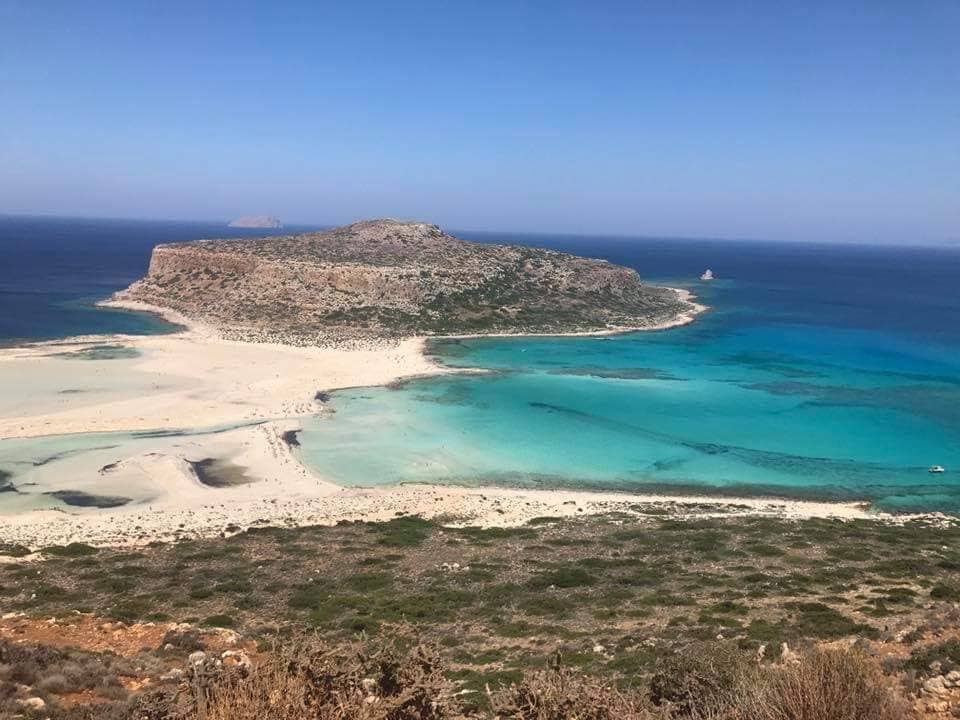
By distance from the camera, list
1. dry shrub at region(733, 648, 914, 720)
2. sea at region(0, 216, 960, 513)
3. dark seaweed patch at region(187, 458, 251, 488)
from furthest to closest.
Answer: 1. sea at region(0, 216, 960, 513)
2. dark seaweed patch at region(187, 458, 251, 488)
3. dry shrub at region(733, 648, 914, 720)

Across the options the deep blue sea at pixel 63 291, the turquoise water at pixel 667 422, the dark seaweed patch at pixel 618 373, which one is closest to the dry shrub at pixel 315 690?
the turquoise water at pixel 667 422

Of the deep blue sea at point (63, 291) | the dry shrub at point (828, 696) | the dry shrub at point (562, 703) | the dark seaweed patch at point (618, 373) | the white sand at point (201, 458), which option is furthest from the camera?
the deep blue sea at point (63, 291)

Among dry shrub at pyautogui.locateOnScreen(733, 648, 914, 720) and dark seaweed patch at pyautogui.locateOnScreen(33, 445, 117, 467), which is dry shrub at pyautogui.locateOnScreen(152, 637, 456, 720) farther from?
dark seaweed patch at pyautogui.locateOnScreen(33, 445, 117, 467)

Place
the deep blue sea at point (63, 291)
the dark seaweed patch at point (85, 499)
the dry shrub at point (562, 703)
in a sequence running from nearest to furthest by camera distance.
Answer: the dry shrub at point (562, 703)
the dark seaweed patch at point (85, 499)
the deep blue sea at point (63, 291)

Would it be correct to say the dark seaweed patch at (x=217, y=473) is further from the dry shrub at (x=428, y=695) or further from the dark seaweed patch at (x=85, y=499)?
the dry shrub at (x=428, y=695)

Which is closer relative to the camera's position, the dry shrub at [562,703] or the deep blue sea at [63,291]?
the dry shrub at [562,703]

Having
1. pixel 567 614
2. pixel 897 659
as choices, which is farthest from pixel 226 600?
pixel 897 659

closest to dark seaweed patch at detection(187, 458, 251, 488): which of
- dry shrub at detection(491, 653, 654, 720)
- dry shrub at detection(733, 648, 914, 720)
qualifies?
dry shrub at detection(491, 653, 654, 720)
